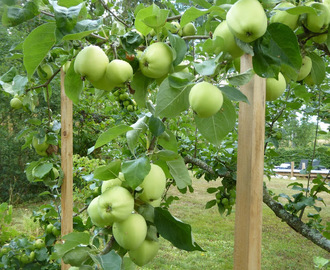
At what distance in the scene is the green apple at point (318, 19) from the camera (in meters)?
0.48

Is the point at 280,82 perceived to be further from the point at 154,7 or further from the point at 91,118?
the point at 91,118

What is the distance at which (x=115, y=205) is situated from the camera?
0.47 m

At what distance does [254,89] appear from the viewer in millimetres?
862

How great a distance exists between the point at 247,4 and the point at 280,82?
0.21m

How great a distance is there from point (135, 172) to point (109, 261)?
0.14 metres

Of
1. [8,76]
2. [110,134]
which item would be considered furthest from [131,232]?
[8,76]

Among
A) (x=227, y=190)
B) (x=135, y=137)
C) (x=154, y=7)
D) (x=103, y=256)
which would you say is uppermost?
(x=154, y=7)

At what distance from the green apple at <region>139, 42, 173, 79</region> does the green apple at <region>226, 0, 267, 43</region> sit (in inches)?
4.8

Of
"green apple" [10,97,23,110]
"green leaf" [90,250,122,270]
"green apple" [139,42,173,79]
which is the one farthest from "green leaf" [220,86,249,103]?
"green apple" [10,97,23,110]

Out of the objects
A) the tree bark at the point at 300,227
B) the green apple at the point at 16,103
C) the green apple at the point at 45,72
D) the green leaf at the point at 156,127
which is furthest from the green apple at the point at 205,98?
the tree bark at the point at 300,227

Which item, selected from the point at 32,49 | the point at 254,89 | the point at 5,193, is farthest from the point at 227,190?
the point at 5,193

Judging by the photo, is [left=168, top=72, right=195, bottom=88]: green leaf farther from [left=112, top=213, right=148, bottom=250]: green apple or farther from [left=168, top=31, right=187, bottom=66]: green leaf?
[left=112, top=213, right=148, bottom=250]: green apple

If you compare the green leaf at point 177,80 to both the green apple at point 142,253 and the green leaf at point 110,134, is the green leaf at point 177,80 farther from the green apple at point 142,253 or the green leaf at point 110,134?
the green apple at point 142,253

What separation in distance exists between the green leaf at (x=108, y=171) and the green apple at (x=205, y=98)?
175 mm
